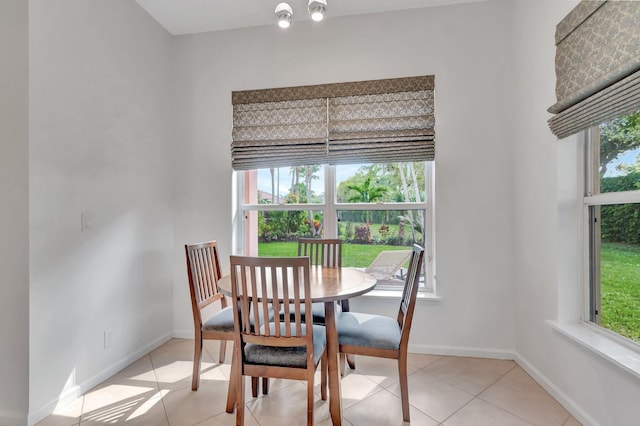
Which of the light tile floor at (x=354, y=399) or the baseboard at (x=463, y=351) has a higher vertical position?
the baseboard at (x=463, y=351)

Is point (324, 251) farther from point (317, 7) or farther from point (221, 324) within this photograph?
point (317, 7)

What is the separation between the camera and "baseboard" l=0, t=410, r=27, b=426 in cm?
170

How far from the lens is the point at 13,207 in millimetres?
1718

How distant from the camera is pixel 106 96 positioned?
88.7 inches

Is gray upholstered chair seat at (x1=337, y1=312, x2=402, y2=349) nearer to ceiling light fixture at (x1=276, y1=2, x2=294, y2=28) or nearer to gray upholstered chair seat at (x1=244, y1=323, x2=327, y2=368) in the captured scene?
gray upholstered chair seat at (x1=244, y1=323, x2=327, y2=368)

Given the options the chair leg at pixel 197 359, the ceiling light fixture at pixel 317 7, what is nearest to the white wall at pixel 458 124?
the ceiling light fixture at pixel 317 7

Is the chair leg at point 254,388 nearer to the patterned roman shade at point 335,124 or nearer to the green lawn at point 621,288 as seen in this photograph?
the patterned roman shade at point 335,124

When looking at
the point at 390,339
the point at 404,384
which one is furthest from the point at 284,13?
the point at 404,384

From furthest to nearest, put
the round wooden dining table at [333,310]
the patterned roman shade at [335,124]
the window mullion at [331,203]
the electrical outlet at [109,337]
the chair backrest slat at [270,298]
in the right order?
the window mullion at [331,203]
the patterned roman shade at [335,124]
the electrical outlet at [109,337]
the round wooden dining table at [333,310]
the chair backrest slat at [270,298]

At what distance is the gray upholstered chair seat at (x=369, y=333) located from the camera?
175 centimetres

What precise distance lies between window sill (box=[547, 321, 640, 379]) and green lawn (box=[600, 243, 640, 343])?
69 mm

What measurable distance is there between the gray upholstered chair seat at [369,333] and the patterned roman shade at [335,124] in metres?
1.36

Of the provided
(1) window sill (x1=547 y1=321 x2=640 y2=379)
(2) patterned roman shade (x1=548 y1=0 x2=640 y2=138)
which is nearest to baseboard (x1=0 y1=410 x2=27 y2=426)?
(1) window sill (x1=547 y1=321 x2=640 y2=379)

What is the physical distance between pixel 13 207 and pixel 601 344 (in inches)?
127
